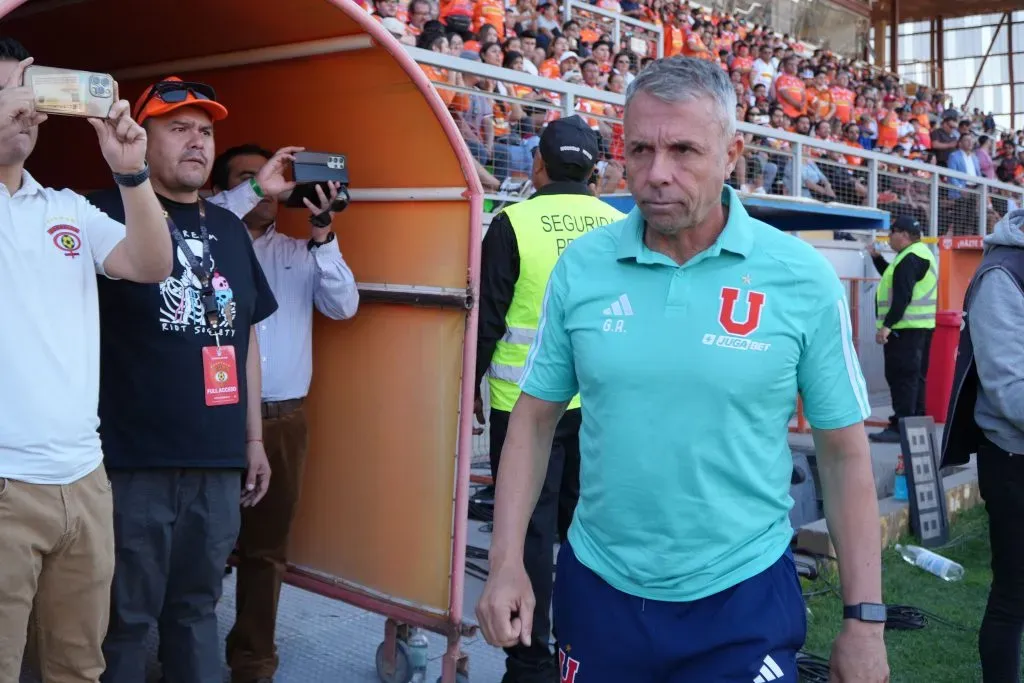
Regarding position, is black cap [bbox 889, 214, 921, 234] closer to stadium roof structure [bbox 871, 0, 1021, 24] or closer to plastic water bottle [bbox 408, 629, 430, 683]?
plastic water bottle [bbox 408, 629, 430, 683]

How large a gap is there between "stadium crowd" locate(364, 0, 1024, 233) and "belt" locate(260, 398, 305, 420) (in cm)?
243

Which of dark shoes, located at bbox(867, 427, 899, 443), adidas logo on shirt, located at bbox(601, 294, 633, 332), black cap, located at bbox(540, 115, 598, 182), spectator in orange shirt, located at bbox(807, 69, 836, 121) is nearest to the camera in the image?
adidas logo on shirt, located at bbox(601, 294, 633, 332)

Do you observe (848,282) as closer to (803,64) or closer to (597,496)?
(803,64)

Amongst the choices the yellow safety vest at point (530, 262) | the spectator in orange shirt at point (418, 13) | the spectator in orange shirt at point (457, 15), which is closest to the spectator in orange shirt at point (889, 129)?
the spectator in orange shirt at point (457, 15)

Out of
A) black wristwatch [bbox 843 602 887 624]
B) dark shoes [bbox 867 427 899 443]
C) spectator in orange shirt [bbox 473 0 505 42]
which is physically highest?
spectator in orange shirt [bbox 473 0 505 42]

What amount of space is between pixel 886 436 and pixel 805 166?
Result: 3.21 m

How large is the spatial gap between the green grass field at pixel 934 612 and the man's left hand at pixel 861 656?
2767 millimetres

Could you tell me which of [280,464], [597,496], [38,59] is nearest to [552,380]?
[597,496]

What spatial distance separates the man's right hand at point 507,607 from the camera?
220 cm

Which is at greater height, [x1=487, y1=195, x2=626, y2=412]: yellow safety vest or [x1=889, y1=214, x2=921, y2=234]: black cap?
[x1=889, y1=214, x2=921, y2=234]: black cap

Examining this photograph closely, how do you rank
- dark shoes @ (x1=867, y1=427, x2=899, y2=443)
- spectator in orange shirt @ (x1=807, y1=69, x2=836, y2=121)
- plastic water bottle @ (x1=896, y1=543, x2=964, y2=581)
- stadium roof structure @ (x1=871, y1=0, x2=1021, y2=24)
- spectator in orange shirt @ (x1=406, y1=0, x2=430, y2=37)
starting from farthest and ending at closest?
1. stadium roof structure @ (x1=871, y1=0, x2=1021, y2=24)
2. spectator in orange shirt @ (x1=807, y1=69, x2=836, y2=121)
3. spectator in orange shirt @ (x1=406, y1=0, x2=430, y2=37)
4. dark shoes @ (x1=867, y1=427, x2=899, y2=443)
5. plastic water bottle @ (x1=896, y1=543, x2=964, y2=581)

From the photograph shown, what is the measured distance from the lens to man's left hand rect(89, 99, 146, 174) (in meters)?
2.60

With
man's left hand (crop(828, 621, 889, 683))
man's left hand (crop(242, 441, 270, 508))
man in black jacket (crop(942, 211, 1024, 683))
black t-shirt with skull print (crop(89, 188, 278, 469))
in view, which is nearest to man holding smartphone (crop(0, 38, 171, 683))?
black t-shirt with skull print (crop(89, 188, 278, 469))

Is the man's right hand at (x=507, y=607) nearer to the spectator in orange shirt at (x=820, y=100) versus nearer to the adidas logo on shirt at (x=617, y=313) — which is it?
the adidas logo on shirt at (x=617, y=313)
